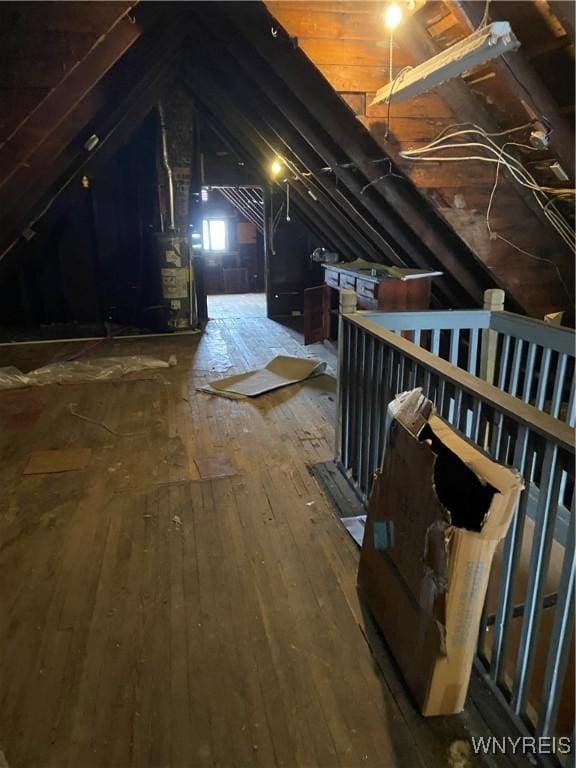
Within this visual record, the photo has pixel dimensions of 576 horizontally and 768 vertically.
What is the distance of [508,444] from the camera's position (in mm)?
1302

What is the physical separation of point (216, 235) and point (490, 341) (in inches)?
363

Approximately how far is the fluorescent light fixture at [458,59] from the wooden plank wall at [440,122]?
0.25 m

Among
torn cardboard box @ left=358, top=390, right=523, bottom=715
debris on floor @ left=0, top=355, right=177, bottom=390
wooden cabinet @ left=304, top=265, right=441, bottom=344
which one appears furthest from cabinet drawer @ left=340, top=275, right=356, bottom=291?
torn cardboard box @ left=358, top=390, right=523, bottom=715

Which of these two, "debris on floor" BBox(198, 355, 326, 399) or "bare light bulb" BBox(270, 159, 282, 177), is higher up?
"bare light bulb" BBox(270, 159, 282, 177)

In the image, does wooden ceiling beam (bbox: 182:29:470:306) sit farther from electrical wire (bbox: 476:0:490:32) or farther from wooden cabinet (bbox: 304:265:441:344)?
electrical wire (bbox: 476:0:490:32)

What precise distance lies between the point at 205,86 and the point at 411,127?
2.53 meters

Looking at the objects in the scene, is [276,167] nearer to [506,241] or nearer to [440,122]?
[440,122]

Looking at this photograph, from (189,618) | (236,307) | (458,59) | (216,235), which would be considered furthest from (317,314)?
(216,235)

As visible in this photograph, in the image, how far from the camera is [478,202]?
2762 mm

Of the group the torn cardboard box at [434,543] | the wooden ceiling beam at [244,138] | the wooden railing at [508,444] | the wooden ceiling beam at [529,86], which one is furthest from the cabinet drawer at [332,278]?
the torn cardboard box at [434,543]

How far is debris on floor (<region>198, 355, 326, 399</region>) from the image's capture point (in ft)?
12.5

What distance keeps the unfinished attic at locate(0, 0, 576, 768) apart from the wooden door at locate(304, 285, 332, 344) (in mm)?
530

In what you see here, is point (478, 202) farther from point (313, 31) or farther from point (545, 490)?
point (545, 490)

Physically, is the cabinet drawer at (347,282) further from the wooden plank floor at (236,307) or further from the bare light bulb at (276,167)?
the wooden plank floor at (236,307)
